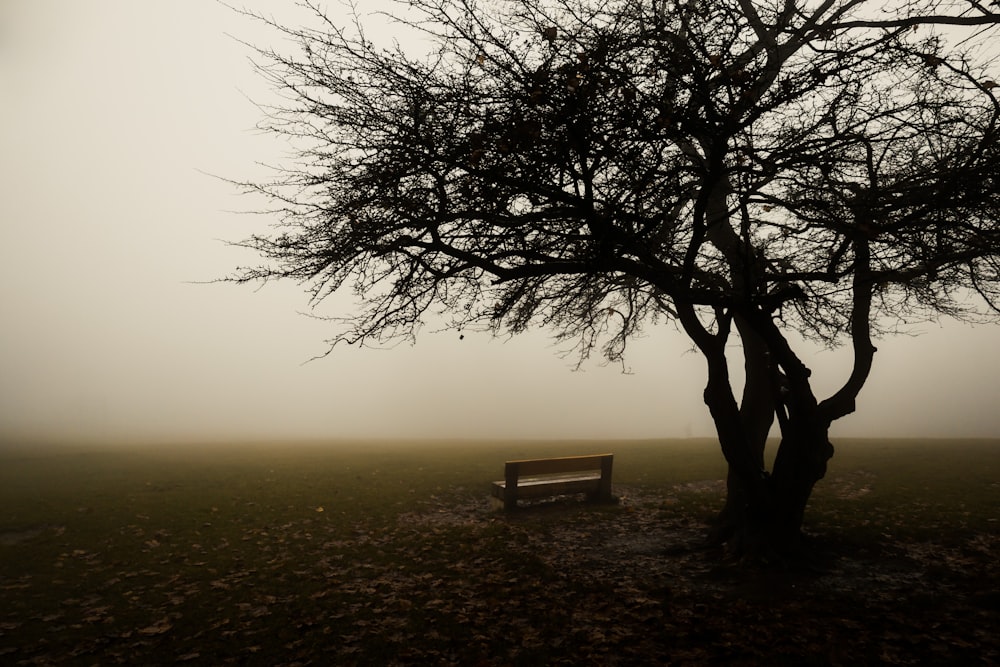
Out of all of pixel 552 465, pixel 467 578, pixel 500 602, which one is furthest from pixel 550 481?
pixel 500 602

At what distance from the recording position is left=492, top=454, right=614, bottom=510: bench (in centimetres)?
1152

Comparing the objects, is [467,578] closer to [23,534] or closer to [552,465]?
[552,465]

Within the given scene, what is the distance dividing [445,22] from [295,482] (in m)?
12.6

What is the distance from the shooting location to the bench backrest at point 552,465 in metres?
11.5

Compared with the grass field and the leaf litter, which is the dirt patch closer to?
the grass field

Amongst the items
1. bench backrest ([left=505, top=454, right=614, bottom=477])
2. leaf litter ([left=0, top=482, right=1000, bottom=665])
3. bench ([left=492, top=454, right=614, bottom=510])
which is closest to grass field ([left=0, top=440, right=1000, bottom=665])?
leaf litter ([left=0, top=482, right=1000, bottom=665])

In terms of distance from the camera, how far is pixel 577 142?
5617mm

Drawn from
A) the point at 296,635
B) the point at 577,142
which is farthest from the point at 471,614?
the point at 577,142

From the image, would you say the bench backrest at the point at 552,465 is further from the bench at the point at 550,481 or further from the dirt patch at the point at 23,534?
the dirt patch at the point at 23,534

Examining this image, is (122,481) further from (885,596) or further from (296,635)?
(885,596)

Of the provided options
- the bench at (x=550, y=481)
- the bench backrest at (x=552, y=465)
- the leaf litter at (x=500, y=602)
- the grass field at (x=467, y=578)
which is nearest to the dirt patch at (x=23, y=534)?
the grass field at (x=467, y=578)

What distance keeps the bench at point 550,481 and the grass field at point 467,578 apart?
1.45 ft

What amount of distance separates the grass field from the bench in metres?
0.44

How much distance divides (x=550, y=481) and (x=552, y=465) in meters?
0.75
